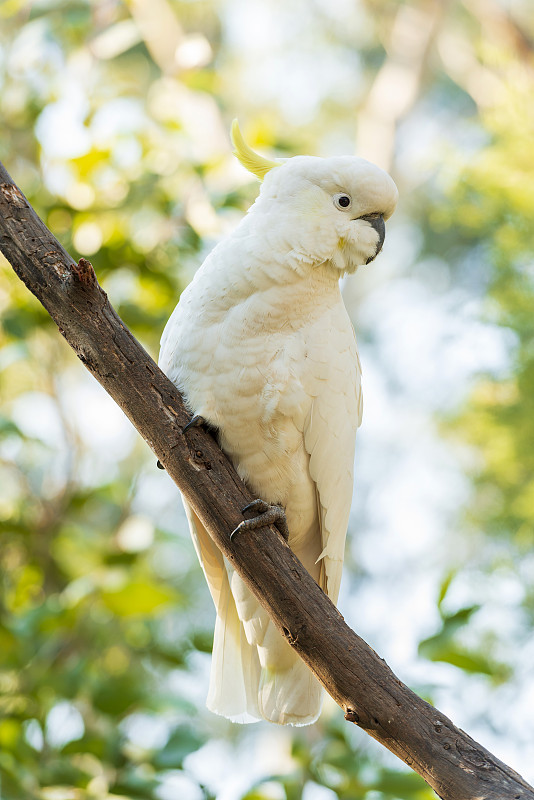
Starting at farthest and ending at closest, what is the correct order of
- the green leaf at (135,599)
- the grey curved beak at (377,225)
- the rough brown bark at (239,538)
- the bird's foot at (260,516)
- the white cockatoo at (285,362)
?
the green leaf at (135,599), the grey curved beak at (377,225), the white cockatoo at (285,362), the bird's foot at (260,516), the rough brown bark at (239,538)

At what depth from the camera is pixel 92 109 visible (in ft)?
7.39

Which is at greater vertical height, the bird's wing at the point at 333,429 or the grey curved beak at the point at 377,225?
the grey curved beak at the point at 377,225

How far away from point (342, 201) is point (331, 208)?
3 cm

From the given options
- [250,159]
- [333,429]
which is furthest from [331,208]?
[333,429]

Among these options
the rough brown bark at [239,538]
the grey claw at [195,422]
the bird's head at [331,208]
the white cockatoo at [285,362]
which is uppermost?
the bird's head at [331,208]

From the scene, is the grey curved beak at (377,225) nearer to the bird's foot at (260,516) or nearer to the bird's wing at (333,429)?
the bird's wing at (333,429)

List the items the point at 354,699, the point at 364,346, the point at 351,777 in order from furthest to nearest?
the point at 364,346 < the point at 351,777 < the point at 354,699

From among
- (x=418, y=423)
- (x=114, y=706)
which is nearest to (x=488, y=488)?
(x=418, y=423)

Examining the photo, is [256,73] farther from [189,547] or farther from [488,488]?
[189,547]

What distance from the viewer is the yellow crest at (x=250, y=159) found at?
1.65 metres

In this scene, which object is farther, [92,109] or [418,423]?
[418,423]

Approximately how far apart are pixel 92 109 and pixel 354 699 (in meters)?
1.87

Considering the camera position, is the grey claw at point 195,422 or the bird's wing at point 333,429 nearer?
the grey claw at point 195,422

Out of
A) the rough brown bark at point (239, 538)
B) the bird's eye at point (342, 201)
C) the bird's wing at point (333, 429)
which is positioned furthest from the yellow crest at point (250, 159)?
the rough brown bark at point (239, 538)
